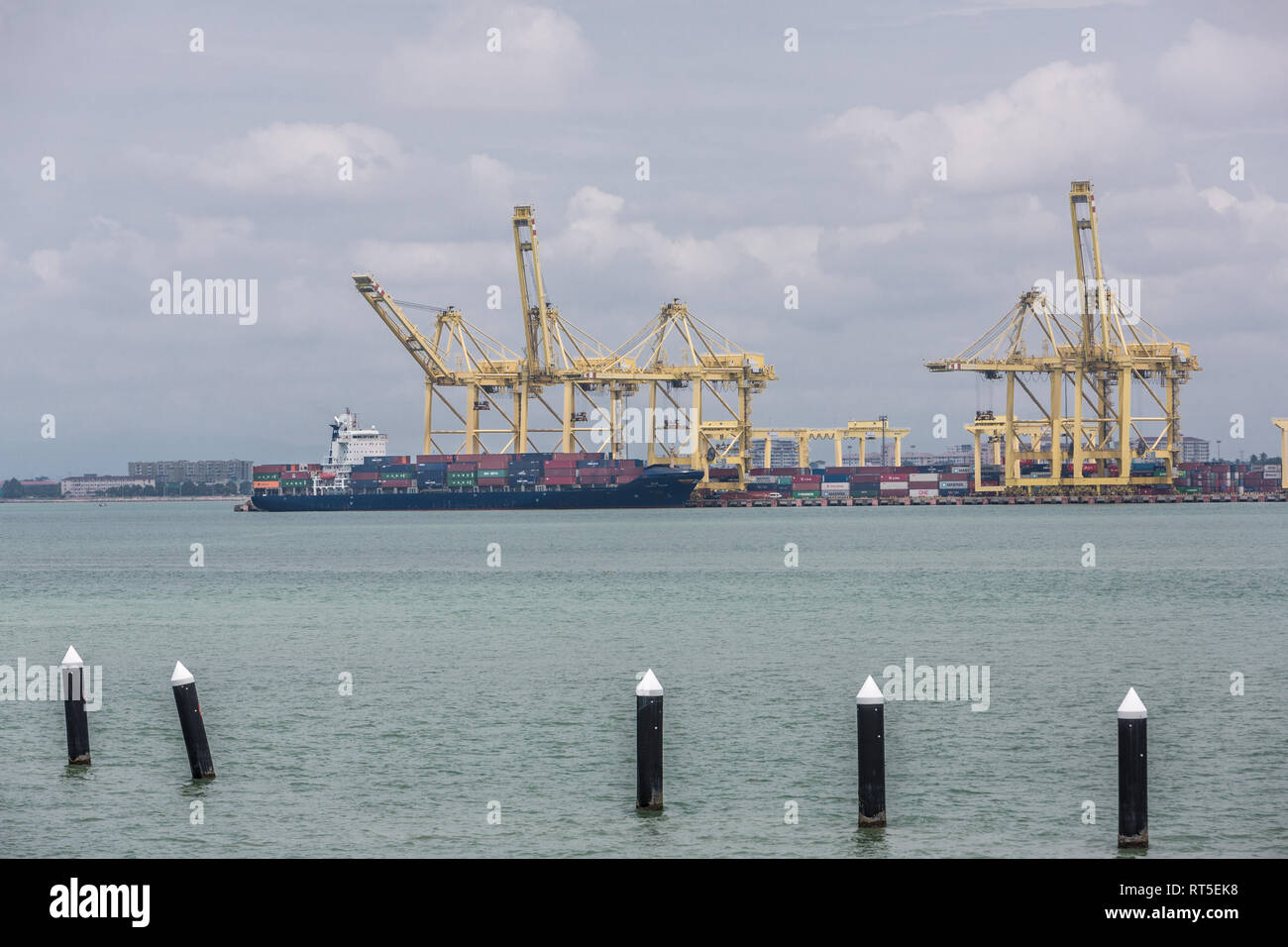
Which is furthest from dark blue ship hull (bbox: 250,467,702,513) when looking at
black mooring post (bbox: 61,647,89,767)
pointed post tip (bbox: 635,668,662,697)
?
pointed post tip (bbox: 635,668,662,697)

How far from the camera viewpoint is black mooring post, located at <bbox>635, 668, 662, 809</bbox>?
13148 millimetres

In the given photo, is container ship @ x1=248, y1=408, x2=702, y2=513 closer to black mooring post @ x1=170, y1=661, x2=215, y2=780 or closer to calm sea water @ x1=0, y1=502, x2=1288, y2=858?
calm sea water @ x1=0, y1=502, x2=1288, y2=858

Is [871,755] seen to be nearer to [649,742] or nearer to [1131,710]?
[649,742]

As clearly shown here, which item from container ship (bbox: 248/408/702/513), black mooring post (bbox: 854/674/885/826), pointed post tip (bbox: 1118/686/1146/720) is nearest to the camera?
pointed post tip (bbox: 1118/686/1146/720)

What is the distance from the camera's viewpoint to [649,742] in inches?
549

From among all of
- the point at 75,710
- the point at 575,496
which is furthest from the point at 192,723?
the point at 575,496

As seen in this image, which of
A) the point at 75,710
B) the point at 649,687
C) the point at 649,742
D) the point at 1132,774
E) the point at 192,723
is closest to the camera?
the point at 1132,774

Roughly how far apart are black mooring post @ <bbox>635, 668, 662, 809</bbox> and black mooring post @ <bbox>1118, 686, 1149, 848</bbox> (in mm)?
3926

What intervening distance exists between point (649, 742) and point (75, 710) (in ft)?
25.8

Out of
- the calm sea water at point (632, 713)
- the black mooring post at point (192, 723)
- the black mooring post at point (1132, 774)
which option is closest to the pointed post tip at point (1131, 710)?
the black mooring post at point (1132, 774)

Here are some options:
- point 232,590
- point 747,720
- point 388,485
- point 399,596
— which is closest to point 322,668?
point 747,720

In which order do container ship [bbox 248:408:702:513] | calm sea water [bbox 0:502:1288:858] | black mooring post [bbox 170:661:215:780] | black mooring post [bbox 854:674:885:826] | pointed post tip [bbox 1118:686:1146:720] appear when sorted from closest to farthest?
1. pointed post tip [bbox 1118:686:1146:720]
2. black mooring post [bbox 854:674:885:826]
3. calm sea water [bbox 0:502:1288:858]
4. black mooring post [bbox 170:661:215:780]
5. container ship [bbox 248:408:702:513]
